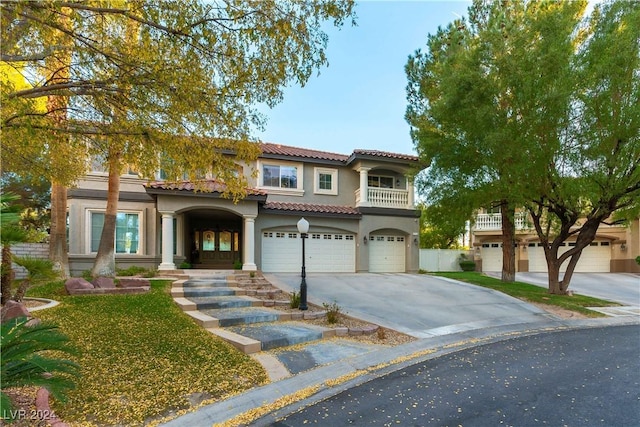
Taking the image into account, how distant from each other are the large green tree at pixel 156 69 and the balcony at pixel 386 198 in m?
12.3

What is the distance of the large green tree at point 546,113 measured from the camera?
33.5 feet

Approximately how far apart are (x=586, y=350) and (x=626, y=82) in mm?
8385

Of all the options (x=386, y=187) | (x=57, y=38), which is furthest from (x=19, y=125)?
(x=386, y=187)

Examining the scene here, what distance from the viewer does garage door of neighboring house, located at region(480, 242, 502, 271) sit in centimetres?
2419

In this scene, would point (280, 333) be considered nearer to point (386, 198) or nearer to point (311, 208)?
point (311, 208)

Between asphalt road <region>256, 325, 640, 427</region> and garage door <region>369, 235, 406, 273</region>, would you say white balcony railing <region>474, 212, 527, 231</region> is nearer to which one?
garage door <region>369, 235, 406, 273</region>

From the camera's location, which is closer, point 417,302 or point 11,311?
point 11,311

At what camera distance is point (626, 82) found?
33.6 ft

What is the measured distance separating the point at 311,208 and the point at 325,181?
2.23 meters

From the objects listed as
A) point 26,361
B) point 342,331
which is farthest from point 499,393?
point 26,361

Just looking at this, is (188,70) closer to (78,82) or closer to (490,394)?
(78,82)

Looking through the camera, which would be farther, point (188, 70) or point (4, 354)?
point (188, 70)

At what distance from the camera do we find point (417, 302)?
10930mm

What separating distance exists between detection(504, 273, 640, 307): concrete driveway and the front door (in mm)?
16025
